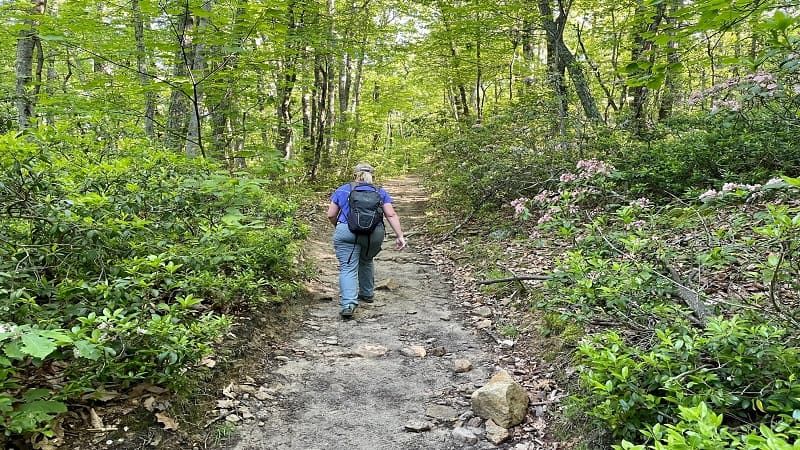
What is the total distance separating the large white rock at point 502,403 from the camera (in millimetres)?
3566

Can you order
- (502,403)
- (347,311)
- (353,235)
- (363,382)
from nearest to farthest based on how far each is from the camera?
1. (502,403)
2. (363,382)
3. (347,311)
4. (353,235)

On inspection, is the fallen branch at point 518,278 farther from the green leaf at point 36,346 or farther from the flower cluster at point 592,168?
the green leaf at point 36,346

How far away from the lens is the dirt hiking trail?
11.6 feet

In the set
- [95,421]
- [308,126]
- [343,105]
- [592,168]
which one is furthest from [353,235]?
[343,105]

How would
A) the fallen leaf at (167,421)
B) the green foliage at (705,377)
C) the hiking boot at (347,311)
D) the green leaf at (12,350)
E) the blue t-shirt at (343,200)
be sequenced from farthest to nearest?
the blue t-shirt at (343,200) < the hiking boot at (347,311) < the fallen leaf at (167,421) < the green foliage at (705,377) < the green leaf at (12,350)

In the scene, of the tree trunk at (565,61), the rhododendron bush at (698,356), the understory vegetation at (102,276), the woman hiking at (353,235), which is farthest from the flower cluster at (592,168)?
the tree trunk at (565,61)

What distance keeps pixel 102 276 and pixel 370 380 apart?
91.9 inches

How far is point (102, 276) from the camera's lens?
3.65 meters

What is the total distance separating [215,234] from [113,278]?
1282 millimetres

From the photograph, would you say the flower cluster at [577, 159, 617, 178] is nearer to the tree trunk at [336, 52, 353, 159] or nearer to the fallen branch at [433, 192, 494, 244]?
the fallen branch at [433, 192, 494, 244]

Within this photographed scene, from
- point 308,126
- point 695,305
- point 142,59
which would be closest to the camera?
point 695,305

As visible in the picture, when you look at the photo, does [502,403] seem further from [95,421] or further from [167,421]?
[95,421]

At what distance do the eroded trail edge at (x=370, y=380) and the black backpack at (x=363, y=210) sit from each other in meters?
1.10

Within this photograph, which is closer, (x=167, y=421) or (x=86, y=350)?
(x=86, y=350)
